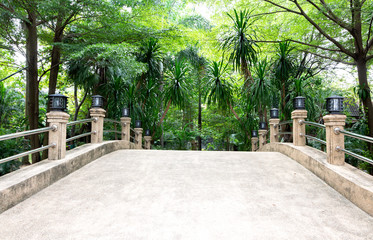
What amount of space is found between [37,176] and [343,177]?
4641 mm

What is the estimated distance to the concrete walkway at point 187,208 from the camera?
2750 mm

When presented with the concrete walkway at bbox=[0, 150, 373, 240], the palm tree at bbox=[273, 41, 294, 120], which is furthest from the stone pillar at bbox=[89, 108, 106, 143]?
the palm tree at bbox=[273, 41, 294, 120]

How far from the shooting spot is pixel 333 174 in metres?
4.18

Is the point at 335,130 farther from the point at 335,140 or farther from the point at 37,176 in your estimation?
the point at 37,176

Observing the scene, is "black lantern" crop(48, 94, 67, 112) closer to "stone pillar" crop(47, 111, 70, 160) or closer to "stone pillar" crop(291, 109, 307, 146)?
"stone pillar" crop(47, 111, 70, 160)

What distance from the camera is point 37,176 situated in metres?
3.91

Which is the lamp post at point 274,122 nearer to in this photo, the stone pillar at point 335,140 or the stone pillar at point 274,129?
the stone pillar at point 274,129

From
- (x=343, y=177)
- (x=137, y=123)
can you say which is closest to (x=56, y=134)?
(x=343, y=177)

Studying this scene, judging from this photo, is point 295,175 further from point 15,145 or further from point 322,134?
point 15,145

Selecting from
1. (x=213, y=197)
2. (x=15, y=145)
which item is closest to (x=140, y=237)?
(x=213, y=197)

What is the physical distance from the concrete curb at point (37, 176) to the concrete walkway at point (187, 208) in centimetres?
13

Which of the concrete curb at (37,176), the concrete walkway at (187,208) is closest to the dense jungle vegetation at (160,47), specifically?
the concrete curb at (37,176)

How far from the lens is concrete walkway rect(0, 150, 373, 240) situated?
9.02 feet

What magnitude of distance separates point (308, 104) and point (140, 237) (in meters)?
9.73
